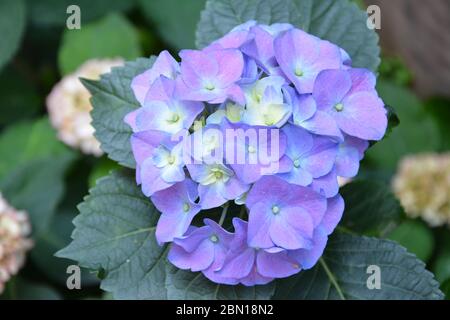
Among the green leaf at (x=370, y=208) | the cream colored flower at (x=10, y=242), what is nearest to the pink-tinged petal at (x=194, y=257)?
the green leaf at (x=370, y=208)

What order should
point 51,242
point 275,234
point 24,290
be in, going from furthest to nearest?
1. point 51,242
2. point 24,290
3. point 275,234

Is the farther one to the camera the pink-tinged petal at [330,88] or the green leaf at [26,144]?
the green leaf at [26,144]

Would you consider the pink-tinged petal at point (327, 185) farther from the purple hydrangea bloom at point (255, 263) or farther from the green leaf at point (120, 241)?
the green leaf at point (120, 241)

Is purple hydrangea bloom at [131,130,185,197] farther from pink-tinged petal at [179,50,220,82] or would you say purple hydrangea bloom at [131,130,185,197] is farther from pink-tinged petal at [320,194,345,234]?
pink-tinged petal at [320,194,345,234]

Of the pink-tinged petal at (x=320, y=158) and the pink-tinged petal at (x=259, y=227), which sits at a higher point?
the pink-tinged petal at (x=320, y=158)

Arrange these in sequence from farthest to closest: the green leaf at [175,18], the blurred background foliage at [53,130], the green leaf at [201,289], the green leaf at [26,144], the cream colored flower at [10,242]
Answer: the green leaf at [175,18]
the green leaf at [26,144]
the blurred background foliage at [53,130]
the cream colored flower at [10,242]
the green leaf at [201,289]

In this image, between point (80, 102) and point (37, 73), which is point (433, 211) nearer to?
point (80, 102)

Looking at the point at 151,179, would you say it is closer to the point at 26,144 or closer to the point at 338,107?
the point at 338,107
